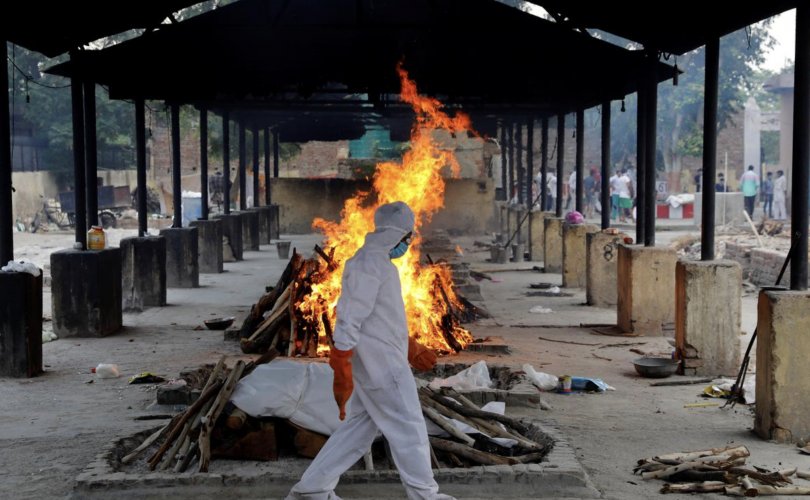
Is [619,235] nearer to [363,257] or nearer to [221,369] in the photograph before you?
[221,369]

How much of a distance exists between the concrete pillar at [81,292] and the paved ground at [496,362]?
25 centimetres

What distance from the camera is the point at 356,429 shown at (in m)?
6.57

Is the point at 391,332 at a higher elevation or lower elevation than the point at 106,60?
lower

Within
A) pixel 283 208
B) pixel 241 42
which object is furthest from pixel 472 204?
pixel 241 42

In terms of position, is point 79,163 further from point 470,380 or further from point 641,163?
point 641,163

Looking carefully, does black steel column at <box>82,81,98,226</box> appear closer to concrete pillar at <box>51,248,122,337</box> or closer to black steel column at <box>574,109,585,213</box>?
concrete pillar at <box>51,248,122,337</box>

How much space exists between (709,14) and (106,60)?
8721 mm

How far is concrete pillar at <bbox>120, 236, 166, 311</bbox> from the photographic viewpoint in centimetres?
1750

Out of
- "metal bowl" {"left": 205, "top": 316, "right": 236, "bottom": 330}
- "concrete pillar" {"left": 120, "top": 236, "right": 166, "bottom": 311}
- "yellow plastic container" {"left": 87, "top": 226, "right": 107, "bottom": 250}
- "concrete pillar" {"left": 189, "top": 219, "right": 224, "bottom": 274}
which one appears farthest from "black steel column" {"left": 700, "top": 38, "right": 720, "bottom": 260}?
"concrete pillar" {"left": 189, "top": 219, "right": 224, "bottom": 274}

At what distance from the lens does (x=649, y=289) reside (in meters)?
14.2

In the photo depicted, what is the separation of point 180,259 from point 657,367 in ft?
38.8

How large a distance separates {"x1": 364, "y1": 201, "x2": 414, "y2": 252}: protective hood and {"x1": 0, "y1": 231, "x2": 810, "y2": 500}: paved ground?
168 cm

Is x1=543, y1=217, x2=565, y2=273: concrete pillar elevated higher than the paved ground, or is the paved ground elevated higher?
x1=543, y1=217, x2=565, y2=273: concrete pillar

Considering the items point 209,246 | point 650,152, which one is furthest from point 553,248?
point 650,152
